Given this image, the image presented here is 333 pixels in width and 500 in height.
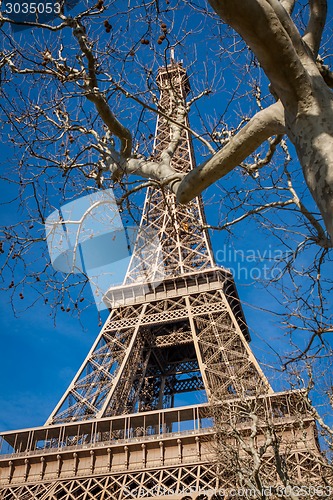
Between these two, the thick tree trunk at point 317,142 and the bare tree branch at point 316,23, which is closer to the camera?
the thick tree trunk at point 317,142

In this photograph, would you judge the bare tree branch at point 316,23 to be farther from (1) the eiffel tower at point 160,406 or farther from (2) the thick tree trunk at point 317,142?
(1) the eiffel tower at point 160,406

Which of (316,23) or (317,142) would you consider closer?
(317,142)

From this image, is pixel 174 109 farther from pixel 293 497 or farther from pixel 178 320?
pixel 178 320

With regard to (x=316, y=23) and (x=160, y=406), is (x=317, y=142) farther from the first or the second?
(x=160, y=406)

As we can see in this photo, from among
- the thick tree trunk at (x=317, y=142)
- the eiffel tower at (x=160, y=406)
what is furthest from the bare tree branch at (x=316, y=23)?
the eiffel tower at (x=160, y=406)

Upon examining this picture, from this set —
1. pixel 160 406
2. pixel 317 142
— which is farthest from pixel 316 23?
pixel 160 406

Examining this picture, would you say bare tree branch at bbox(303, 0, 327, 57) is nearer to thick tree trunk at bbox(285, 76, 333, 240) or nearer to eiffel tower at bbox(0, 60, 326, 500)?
thick tree trunk at bbox(285, 76, 333, 240)

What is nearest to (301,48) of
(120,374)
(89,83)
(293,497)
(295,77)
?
(295,77)
